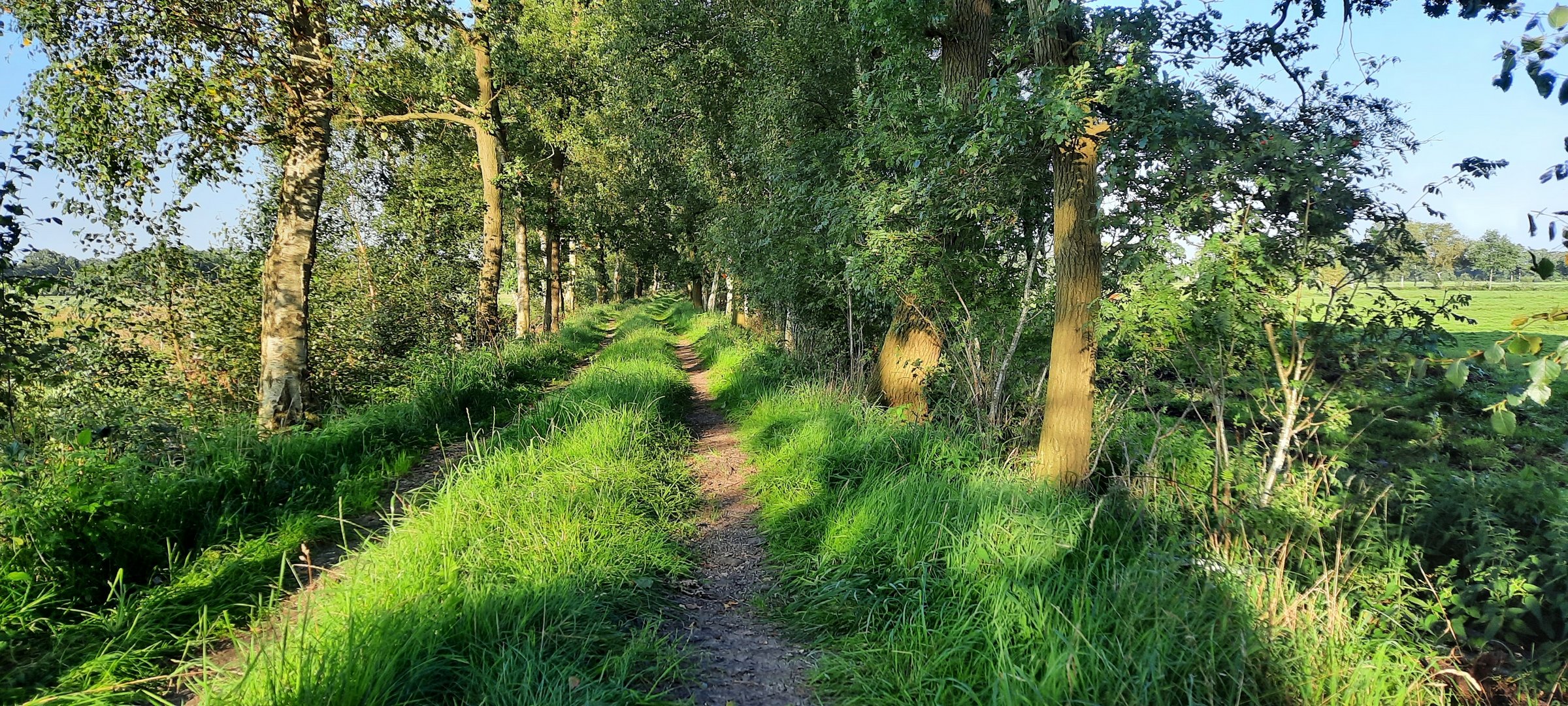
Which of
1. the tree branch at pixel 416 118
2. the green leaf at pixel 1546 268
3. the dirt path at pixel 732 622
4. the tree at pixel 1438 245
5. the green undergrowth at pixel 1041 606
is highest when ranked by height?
the tree branch at pixel 416 118

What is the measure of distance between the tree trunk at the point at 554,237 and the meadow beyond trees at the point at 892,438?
7.93m

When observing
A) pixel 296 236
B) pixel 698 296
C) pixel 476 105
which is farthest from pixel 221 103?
pixel 698 296

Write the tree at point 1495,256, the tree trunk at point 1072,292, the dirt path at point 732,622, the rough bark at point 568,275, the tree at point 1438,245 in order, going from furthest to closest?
the rough bark at point 568,275, the tree trunk at point 1072,292, the tree at point 1438,245, the dirt path at point 732,622, the tree at point 1495,256

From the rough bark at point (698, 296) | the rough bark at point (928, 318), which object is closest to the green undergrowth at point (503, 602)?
the rough bark at point (928, 318)

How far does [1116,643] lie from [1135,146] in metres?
3.60

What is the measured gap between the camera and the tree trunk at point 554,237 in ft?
59.7

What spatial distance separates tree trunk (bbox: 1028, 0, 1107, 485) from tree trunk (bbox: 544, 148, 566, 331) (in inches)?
564

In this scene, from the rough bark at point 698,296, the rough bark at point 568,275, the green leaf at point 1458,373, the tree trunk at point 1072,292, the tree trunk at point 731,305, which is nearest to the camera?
the green leaf at point 1458,373

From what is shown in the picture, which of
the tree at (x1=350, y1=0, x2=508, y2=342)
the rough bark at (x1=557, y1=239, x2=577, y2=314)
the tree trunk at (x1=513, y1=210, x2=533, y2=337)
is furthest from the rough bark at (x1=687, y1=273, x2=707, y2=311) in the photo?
the tree at (x1=350, y1=0, x2=508, y2=342)

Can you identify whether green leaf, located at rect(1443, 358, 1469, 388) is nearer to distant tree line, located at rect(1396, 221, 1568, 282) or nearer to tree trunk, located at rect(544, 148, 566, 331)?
distant tree line, located at rect(1396, 221, 1568, 282)

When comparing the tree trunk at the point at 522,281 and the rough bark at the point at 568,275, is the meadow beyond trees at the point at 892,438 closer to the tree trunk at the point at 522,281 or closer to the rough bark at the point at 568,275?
the tree trunk at the point at 522,281

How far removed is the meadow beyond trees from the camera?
2885 mm

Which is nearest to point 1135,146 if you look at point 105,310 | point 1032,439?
point 1032,439

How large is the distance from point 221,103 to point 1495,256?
31.8 ft
